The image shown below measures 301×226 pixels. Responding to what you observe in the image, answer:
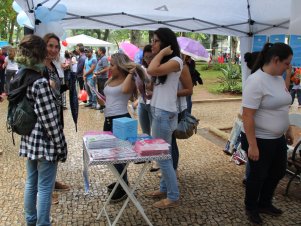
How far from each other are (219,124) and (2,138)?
4655 mm

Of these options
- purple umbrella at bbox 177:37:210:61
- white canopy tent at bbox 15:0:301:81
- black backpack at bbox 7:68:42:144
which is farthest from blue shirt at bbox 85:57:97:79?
black backpack at bbox 7:68:42:144

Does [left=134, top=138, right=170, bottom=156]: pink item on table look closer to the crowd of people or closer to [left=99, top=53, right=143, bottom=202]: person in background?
the crowd of people

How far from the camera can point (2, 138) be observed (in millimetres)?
6559

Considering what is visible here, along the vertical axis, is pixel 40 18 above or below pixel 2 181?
above

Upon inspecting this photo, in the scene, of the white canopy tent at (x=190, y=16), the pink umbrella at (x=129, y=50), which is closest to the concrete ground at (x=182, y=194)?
the white canopy tent at (x=190, y=16)

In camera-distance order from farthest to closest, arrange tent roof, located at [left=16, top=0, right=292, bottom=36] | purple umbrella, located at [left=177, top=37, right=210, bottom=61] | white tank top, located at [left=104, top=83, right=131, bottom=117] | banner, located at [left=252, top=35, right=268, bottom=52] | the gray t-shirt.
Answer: purple umbrella, located at [left=177, top=37, right=210, bottom=61] < banner, located at [left=252, top=35, right=268, bottom=52] < tent roof, located at [left=16, top=0, right=292, bottom=36] < white tank top, located at [left=104, top=83, right=131, bottom=117] < the gray t-shirt

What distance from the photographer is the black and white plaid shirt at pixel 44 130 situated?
2527 millimetres

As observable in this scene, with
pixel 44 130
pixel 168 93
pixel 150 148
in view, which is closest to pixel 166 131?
pixel 168 93

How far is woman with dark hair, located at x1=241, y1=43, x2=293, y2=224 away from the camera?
3.03 m

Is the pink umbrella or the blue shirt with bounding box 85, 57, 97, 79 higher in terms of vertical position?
the pink umbrella

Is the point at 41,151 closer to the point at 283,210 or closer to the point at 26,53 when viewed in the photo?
the point at 26,53

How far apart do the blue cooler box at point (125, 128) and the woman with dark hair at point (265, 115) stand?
3.24ft

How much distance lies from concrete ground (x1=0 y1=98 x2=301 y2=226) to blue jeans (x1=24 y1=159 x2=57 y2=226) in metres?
0.51

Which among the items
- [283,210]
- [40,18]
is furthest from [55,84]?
[283,210]
